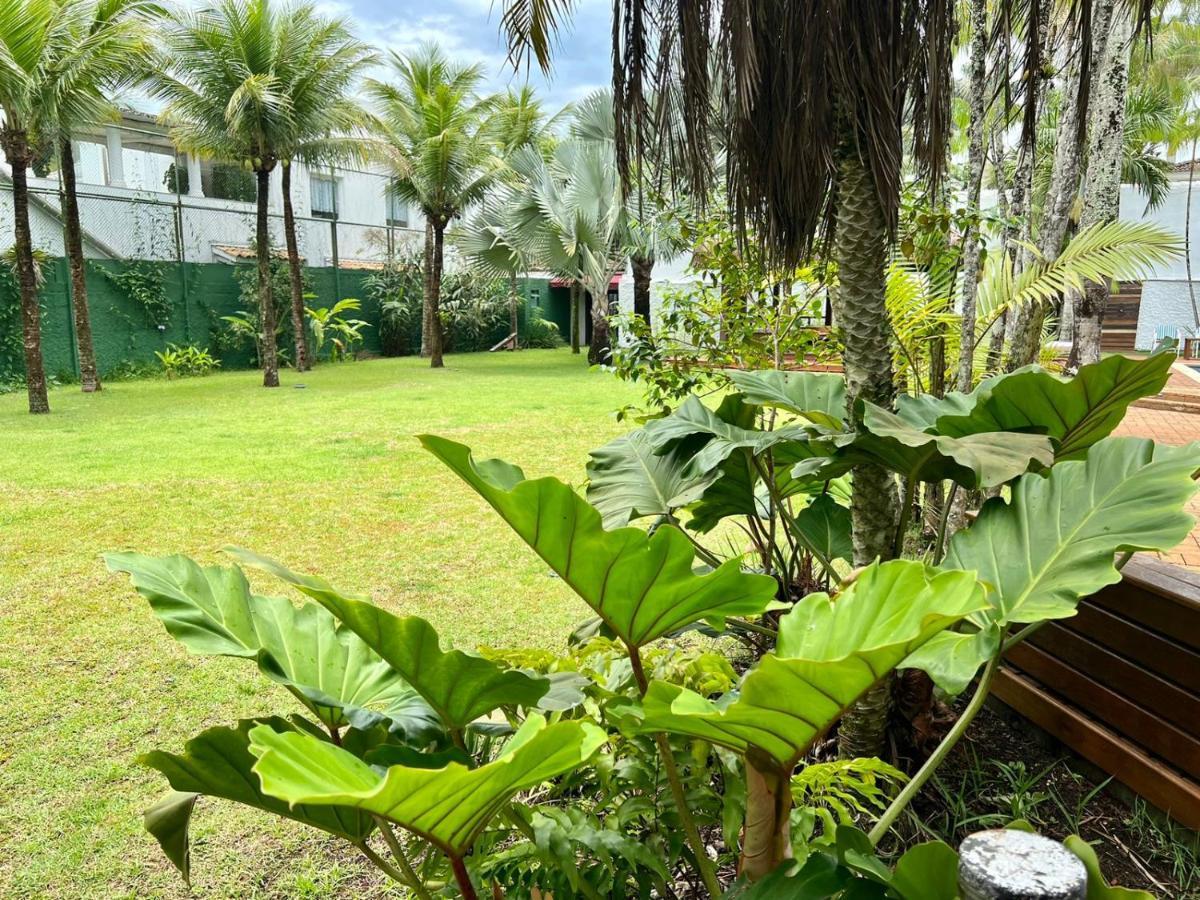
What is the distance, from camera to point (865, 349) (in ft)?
7.18

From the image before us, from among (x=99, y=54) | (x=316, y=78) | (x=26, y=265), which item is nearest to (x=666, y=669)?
(x=99, y=54)

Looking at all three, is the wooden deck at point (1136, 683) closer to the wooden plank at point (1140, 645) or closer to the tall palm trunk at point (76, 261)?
the wooden plank at point (1140, 645)

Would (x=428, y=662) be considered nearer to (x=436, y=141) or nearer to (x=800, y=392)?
(x=800, y=392)

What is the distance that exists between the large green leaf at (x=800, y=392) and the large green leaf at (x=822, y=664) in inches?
40.4

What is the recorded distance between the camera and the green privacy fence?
1283 cm

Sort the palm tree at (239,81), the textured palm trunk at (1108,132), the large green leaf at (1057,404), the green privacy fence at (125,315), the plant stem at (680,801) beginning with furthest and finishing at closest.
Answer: the green privacy fence at (125,315) < the palm tree at (239,81) < the textured palm trunk at (1108,132) < the large green leaf at (1057,404) < the plant stem at (680,801)

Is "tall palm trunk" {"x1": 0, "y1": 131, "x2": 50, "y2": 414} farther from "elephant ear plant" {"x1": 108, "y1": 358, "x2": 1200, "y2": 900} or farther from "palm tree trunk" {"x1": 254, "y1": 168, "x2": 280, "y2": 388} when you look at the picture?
"elephant ear plant" {"x1": 108, "y1": 358, "x2": 1200, "y2": 900}


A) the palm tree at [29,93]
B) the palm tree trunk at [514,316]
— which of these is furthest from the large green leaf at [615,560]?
the palm tree trunk at [514,316]

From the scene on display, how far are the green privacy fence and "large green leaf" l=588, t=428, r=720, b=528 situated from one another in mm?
13398

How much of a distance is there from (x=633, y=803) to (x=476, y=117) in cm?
1818

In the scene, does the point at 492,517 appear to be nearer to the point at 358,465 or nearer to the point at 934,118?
the point at 358,465

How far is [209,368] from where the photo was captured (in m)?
15.1

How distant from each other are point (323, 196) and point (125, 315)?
957cm

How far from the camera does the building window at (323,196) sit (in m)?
21.9
